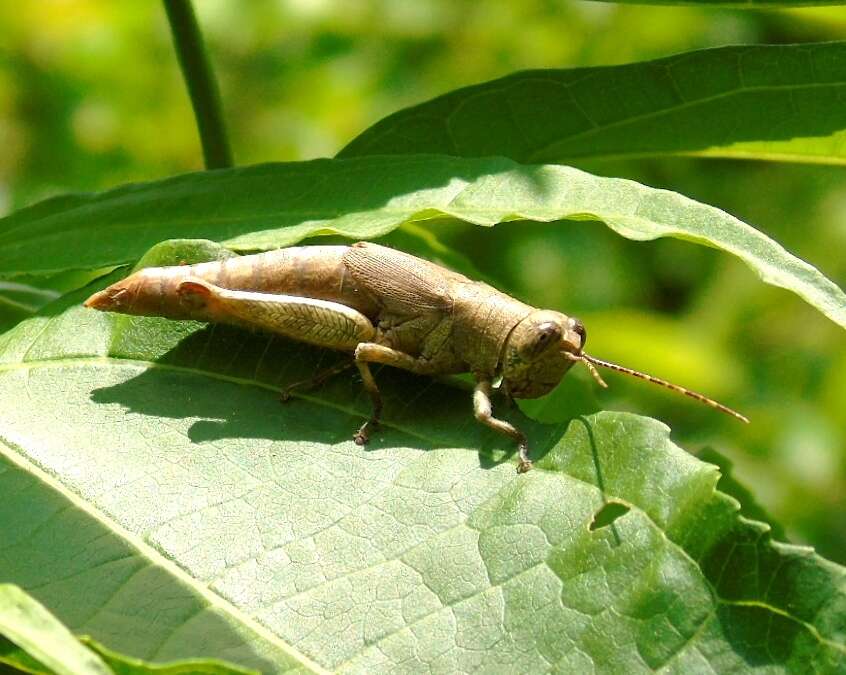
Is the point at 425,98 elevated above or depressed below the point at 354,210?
below

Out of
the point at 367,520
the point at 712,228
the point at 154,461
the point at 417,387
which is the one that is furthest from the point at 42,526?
the point at 712,228

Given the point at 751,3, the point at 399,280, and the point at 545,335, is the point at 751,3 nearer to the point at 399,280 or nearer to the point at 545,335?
the point at 545,335

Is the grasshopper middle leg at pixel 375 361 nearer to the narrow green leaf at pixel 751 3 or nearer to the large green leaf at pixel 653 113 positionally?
the large green leaf at pixel 653 113

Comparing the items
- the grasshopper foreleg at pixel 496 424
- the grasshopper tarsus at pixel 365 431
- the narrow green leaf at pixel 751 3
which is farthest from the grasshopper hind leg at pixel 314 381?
the narrow green leaf at pixel 751 3

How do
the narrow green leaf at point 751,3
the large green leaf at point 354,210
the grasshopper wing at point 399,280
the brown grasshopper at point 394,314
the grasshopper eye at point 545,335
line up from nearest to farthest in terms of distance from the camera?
the large green leaf at point 354,210
the narrow green leaf at point 751,3
the brown grasshopper at point 394,314
the grasshopper eye at point 545,335
the grasshopper wing at point 399,280

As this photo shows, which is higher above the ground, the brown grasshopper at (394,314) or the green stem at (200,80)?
the green stem at (200,80)

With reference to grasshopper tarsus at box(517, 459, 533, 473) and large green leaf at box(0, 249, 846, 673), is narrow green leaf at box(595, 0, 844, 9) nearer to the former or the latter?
large green leaf at box(0, 249, 846, 673)

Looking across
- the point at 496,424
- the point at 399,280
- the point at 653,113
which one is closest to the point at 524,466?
the point at 496,424

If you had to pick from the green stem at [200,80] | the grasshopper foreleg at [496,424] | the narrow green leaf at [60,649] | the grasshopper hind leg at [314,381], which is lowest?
the grasshopper foreleg at [496,424]
